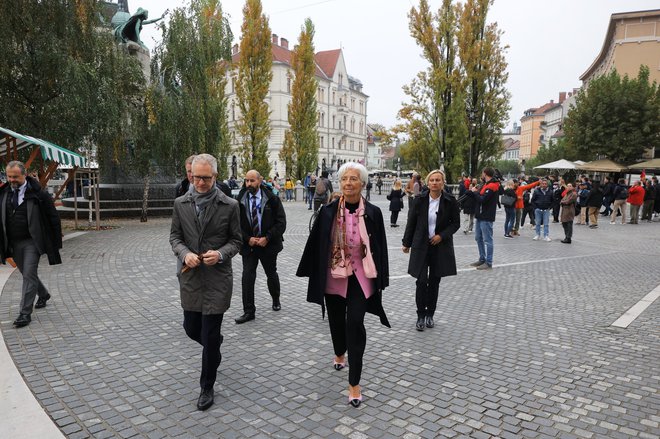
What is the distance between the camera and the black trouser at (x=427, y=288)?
227 inches

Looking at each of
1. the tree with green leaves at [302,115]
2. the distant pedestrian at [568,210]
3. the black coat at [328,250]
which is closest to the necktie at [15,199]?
the black coat at [328,250]

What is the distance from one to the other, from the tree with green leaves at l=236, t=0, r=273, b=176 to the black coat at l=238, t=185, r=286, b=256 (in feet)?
104

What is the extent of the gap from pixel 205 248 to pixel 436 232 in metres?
3.21

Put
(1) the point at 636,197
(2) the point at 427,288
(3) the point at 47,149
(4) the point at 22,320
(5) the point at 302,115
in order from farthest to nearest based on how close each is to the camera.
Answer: (5) the point at 302,115, (1) the point at 636,197, (3) the point at 47,149, (2) the point at 427,288, (4) the point at 22,320

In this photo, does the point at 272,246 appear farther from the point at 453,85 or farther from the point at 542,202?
the point at 453,85

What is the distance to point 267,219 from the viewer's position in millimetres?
6035

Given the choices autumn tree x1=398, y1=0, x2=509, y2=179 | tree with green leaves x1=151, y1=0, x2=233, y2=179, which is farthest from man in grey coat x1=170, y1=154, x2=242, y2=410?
autumn tree x1=398, y1=0, x2=509, y2=179

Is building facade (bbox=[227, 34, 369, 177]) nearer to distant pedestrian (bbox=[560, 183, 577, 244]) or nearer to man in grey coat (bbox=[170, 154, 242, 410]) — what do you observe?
distant pedestrian (bbox=[560, 183, 577, 244])

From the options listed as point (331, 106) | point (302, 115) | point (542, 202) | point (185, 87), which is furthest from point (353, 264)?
point (331, 106)

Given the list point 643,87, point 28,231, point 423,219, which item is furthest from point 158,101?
point 643,87

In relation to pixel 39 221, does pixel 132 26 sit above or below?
above

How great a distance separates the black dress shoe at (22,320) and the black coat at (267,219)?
2.71 meters

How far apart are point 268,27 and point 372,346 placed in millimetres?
36247

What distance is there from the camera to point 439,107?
30.9 metres
